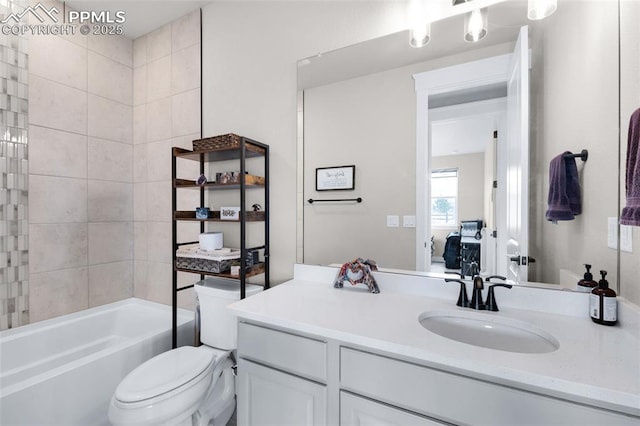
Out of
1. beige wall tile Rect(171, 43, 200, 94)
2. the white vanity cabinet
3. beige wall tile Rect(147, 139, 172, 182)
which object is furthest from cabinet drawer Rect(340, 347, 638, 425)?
beige wall tile Rect(171, 43, 200, 94)

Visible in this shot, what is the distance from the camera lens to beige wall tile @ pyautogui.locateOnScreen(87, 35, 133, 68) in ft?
7.39

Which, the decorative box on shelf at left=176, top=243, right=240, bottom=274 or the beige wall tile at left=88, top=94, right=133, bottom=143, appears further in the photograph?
the beige wall tile at left=88, top=94, right=133, bottom=143

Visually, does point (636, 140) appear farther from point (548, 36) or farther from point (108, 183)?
point (108, 183)

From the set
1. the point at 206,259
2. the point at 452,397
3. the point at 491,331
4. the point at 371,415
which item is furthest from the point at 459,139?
the point at 206,259

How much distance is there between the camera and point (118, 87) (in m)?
2.41

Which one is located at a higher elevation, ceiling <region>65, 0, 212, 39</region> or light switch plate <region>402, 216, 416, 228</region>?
ceiling <region>65, 0, 212, 39</region>

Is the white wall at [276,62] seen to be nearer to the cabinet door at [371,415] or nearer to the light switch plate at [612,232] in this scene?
the cabinet door at [371,415]

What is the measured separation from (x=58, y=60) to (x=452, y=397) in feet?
9.87

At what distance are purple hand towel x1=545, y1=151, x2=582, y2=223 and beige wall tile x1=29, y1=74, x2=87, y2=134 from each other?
295 centimetres

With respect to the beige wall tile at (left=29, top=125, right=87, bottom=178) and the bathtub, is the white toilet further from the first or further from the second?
the beige wall tile at (left=29, top=125, right=87, bottom=178)

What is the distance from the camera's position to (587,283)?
1.04 meters

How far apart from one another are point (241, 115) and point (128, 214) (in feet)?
4.63

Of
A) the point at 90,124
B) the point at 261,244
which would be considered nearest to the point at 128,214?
the point at 90,124

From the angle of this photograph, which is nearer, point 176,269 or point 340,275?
point 340,275
